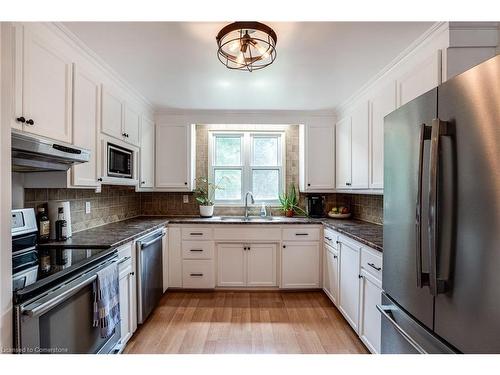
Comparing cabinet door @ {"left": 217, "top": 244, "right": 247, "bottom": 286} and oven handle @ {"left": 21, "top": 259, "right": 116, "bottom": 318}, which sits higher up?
oven handle @ {"left": 21, "top": 259, "right": 116, "bottom": 318}

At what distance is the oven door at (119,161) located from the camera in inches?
86.0

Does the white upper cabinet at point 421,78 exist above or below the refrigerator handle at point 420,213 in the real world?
above

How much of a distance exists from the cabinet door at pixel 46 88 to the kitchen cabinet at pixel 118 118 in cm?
43

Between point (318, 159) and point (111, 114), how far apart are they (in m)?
2.49

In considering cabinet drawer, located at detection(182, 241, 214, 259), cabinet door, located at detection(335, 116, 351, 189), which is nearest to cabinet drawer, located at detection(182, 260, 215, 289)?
cabinet drawer, located at detection(182, 241, 214, 259)

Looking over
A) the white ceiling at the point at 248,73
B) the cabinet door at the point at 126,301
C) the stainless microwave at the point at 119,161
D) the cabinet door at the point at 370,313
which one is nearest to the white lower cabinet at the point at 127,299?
the cabinet door at the point at 126,301

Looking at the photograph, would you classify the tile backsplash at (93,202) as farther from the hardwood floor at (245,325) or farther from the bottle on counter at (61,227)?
the hardwood floor at (245,325)

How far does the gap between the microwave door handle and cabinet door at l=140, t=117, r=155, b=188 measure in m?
1.77

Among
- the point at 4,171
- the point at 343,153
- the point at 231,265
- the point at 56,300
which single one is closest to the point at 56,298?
the point at 56,300

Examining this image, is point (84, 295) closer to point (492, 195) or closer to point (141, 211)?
point (492, 195)

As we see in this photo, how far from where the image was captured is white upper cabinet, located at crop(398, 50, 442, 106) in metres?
1.51

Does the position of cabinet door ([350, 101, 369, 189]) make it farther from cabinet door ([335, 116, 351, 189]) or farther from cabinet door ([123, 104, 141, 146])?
cabinet door ([123, 104, 141, 146])
